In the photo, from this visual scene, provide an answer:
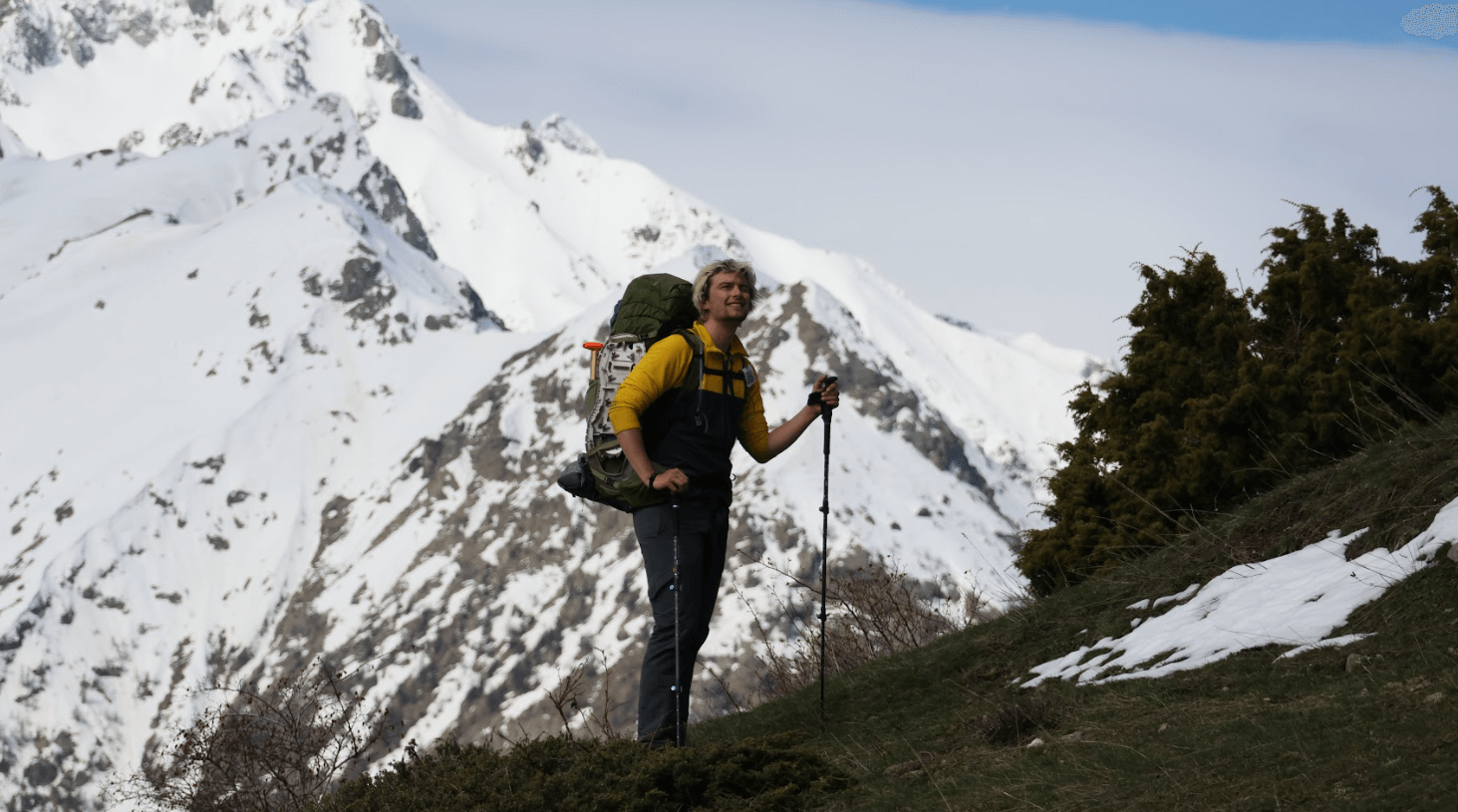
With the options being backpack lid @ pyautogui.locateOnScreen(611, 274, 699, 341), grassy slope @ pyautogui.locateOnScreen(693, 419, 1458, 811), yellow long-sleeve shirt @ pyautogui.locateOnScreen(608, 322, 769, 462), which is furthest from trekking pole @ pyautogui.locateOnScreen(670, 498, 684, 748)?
backpack lid @ pyautogui.locateOnScreen(611, 274, 699, 341)

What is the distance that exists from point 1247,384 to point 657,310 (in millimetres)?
5746

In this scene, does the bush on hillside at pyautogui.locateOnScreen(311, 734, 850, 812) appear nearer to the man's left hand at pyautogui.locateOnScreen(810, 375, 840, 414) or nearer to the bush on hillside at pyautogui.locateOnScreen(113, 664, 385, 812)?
the man's left hand at pyautogui.locateOnScreen(810, 375, 840, 414)

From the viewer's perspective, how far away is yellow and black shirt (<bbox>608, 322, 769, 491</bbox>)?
22.4 ft

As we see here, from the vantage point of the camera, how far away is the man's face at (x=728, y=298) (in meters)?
7.05

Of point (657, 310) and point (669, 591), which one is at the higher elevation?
point (657, 310)

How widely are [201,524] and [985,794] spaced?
19909 cm

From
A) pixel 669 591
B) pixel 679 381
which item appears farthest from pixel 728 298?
pixel 669 591

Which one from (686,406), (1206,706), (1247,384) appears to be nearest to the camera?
(1206,706)

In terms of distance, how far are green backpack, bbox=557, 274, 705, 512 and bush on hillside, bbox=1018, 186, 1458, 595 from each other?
152 inches

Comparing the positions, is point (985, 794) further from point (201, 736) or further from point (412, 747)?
point (201, 736)

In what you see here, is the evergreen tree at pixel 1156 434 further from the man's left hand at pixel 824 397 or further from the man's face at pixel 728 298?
the man's face at pixel 728 298

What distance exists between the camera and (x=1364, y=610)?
635 centimetres

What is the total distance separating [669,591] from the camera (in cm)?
691

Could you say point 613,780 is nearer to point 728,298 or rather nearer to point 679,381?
point 679,381
